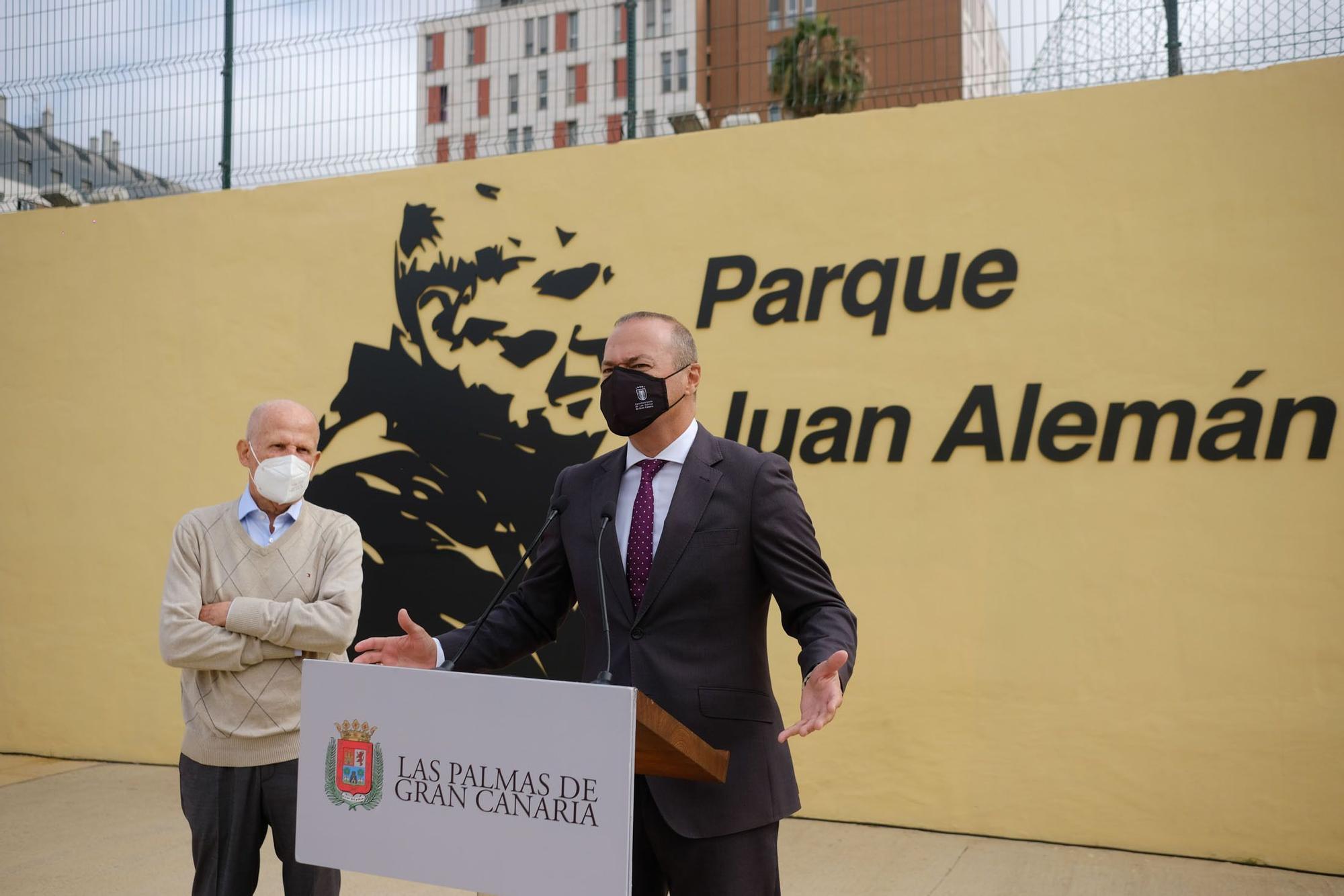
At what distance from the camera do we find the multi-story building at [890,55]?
4.98 metres

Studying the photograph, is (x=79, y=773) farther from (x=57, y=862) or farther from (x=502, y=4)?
(x=502, y=4)

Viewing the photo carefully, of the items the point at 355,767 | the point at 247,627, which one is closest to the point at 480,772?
the point at 355,767

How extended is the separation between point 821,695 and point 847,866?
268 centimetres

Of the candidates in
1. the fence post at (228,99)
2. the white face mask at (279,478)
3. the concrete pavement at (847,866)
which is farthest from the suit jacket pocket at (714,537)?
the fence post at (228,99)

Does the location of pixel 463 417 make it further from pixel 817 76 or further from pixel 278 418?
pixel 817 76

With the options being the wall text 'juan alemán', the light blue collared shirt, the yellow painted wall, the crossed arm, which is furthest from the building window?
the crossed arm

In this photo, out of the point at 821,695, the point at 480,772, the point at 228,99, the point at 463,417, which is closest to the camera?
the point at 480,772

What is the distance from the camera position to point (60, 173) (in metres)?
6.61

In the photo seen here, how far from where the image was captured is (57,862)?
4.36 m

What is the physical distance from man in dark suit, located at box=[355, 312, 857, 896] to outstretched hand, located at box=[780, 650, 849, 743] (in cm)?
11

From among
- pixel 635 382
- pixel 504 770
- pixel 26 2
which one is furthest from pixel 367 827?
pixel 26 2

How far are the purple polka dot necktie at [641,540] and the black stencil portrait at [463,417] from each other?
2934mm

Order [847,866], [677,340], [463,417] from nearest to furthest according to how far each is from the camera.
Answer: [677,340] < [847,866] < [463,417]

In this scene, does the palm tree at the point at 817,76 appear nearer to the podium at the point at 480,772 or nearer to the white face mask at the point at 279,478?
the white face mask at the point at 279,478
